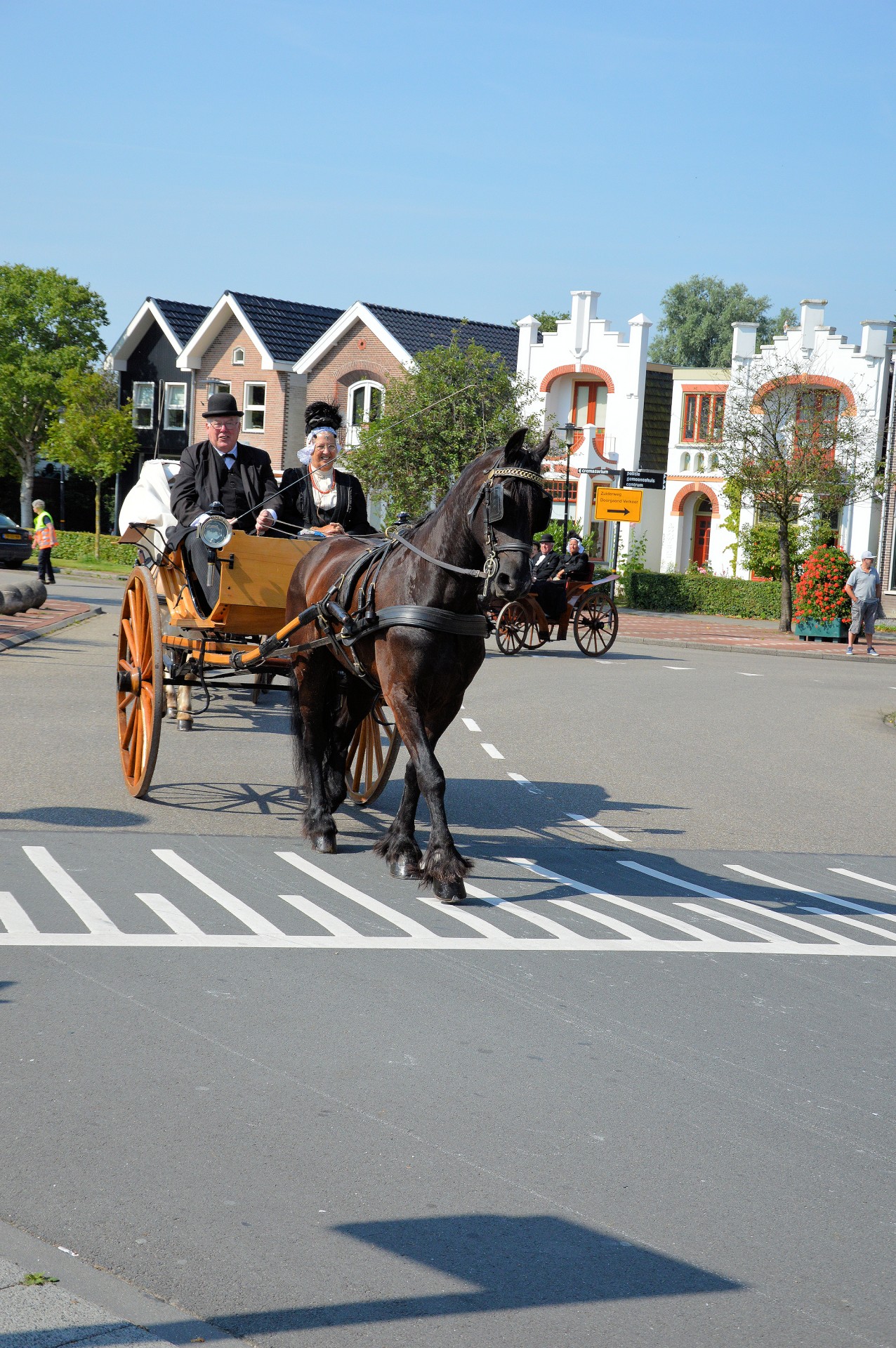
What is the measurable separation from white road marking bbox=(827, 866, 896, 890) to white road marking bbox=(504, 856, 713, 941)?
1.72m

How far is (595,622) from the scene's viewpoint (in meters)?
23.3

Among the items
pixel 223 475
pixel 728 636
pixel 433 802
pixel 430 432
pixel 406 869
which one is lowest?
pixel 406 869

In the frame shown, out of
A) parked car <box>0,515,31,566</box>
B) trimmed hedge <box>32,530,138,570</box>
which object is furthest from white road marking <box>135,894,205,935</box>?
trimmed hedge <box>32,530,138,570</box>

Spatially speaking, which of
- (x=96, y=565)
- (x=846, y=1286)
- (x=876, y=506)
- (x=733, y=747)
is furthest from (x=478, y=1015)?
(x=96, y=565)

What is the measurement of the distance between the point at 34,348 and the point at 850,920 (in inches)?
2434

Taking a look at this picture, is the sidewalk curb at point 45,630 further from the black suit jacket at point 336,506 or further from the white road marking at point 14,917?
the white road marking at point 14,917

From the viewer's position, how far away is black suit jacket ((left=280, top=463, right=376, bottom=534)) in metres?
9.46

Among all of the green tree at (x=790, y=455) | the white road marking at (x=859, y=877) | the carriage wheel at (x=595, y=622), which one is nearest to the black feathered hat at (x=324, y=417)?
the white road marking at (x=859, y=877)

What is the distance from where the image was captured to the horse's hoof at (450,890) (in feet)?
22.1

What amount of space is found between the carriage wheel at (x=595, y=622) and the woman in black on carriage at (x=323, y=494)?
13.6 m

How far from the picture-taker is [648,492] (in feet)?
161

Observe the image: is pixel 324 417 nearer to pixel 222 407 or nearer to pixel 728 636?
pixel 222 407

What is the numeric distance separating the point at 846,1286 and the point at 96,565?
149ft

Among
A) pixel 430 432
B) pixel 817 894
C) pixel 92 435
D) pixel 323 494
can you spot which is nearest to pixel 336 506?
pixel 323 494
